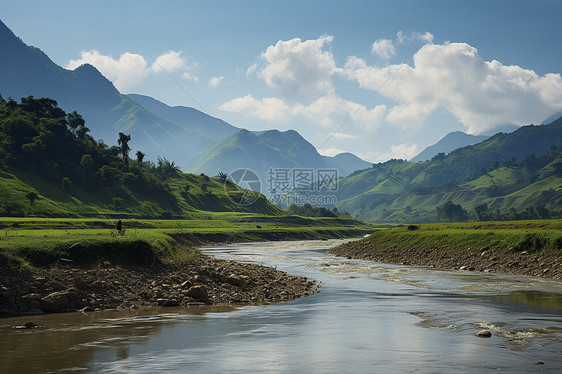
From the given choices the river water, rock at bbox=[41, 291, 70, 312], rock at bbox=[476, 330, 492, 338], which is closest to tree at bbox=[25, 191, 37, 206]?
rock at bbox=[41, 291, 70, 312]

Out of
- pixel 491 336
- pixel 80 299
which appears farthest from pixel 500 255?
pixel 80 299

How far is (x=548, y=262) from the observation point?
148ft

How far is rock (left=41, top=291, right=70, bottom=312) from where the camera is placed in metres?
25.0

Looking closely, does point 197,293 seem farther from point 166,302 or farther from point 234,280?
point 234,280

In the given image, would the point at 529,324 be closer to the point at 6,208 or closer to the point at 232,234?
the point at 232,234

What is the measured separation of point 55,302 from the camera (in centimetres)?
2516

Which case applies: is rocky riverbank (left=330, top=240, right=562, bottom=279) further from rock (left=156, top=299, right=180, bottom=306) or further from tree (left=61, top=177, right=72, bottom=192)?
tree (left=61, top=177, right=72, bottom=192)

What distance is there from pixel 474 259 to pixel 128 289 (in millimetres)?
41898

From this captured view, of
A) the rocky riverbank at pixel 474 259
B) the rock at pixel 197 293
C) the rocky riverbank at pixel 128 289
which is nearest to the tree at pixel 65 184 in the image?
the rocky riverbank at pixel 474 259

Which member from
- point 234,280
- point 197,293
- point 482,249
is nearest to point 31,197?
point 234,280

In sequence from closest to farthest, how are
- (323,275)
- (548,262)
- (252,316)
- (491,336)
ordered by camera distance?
1. (491,336)
2. (252,316)
3. (548,262)
4. (323,275)

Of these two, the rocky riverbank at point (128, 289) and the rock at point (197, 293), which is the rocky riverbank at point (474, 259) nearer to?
the rocky riverbank at point (128, 289)

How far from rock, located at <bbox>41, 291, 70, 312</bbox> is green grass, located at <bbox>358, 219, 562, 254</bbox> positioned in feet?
148

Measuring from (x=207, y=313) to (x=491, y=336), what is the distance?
1501cm
